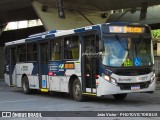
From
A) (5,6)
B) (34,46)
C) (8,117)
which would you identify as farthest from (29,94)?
(5,6)

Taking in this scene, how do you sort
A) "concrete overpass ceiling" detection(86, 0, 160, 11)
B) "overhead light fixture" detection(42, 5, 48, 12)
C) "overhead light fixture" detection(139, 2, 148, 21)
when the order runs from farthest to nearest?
"concrete overpass ceiling" detection(86, 0, 160, 11)
"overhead light fixture" detection(42, 5, 48, 12)
"overhead light fixture" detection(139, 2, 148, 21)

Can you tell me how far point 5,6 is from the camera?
38688mm

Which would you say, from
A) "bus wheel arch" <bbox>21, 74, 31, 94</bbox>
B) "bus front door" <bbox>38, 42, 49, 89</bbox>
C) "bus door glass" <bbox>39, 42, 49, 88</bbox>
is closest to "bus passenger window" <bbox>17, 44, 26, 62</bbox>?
"bus wheel arch" <bbox>21, 74, 31, 94</bbox>

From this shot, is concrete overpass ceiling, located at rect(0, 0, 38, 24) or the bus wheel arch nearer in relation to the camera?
the bus wheel arch

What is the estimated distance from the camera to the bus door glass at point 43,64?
1961 cm

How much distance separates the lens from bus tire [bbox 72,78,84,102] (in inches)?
656

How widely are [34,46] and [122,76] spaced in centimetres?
706

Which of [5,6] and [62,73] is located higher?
[5,6]

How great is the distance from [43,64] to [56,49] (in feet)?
5.43

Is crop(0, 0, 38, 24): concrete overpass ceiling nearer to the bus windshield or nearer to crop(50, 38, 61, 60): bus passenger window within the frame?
crop(50, 38, 61, 60): bus passenger window

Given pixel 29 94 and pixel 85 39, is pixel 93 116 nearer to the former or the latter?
pixel 85 39

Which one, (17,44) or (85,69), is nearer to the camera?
(85,69)

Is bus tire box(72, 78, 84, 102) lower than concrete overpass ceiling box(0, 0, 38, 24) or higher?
lower

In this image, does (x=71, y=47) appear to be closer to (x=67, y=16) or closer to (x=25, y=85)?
(x=25, y=85)
